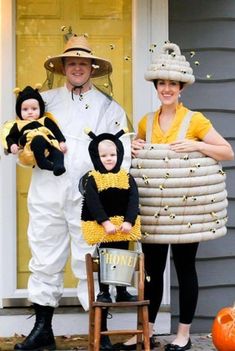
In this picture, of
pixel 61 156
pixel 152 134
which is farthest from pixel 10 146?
pixel 152 134

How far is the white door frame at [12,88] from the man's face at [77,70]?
2.09 feet

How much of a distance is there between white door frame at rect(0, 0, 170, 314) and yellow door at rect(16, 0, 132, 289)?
0.24ft

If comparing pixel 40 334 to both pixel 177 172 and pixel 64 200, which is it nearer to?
pixel 64 200

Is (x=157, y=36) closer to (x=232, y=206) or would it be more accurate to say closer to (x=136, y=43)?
(x=136, y=43)

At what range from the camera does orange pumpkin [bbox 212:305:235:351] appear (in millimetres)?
4406

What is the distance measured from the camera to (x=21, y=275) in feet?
16.8

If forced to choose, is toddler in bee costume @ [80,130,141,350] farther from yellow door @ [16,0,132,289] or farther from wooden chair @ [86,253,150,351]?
yellow door @ [16,0,132,289]

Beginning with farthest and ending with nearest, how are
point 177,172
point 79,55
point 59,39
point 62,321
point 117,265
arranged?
point 59,39, point 62,321, point 79,55, point 177,172, point 117,265

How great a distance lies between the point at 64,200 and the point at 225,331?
1152 mm

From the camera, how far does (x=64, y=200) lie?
445cm

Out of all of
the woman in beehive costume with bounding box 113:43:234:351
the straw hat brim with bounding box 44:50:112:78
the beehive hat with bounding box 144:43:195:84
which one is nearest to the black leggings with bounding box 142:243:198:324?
the woman in beehive costume with bounding box 113:43:234:351

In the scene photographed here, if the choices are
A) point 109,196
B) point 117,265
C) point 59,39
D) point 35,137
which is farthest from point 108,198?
point 59,39

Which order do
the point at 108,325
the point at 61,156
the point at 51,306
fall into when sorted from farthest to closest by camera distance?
the point at 108,325 → the point at 51,306 → the point at 61,156

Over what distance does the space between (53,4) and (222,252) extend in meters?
1.95
